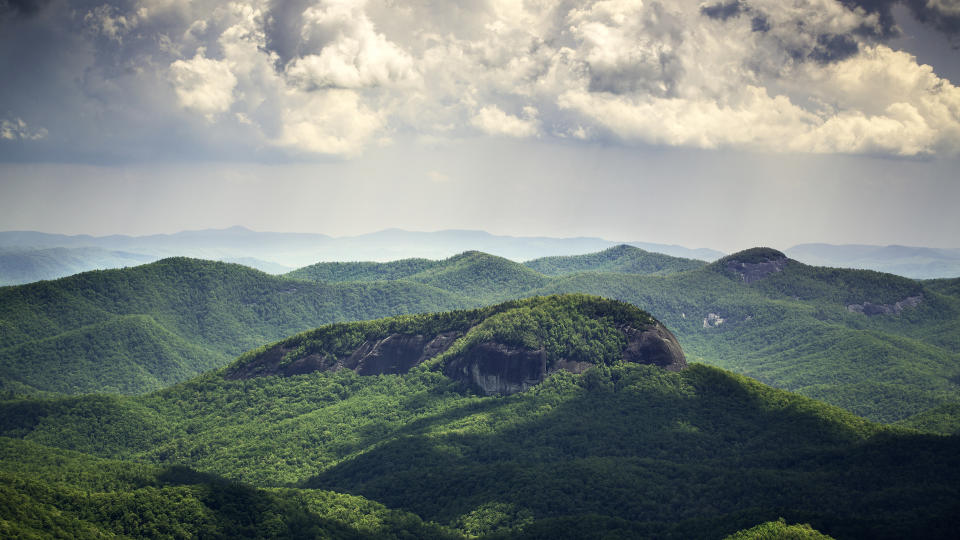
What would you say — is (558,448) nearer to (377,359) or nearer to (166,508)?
(377,359)

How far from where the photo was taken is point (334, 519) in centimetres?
11700

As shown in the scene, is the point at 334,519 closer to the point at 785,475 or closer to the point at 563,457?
the point at 563,457

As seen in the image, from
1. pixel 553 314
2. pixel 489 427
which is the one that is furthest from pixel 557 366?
pixel 489 427

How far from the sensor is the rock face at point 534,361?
16850cm

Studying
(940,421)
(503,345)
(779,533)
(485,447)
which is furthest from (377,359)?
(940,421)

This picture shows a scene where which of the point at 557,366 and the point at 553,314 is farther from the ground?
the point at 553,314

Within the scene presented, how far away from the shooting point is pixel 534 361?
168750 millimetres

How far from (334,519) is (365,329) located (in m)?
85.9

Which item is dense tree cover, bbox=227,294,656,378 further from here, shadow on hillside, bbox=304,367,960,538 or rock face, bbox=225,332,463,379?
shadow on hillside, bbox=304,367,960,538

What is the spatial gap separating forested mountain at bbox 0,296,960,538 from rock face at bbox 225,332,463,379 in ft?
3.08

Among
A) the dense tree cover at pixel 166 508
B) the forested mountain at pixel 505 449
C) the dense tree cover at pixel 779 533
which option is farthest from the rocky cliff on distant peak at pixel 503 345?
the dense tree cover at pixel 779 533

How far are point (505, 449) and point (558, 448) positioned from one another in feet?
33.2

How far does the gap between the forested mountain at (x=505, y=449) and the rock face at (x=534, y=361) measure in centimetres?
139

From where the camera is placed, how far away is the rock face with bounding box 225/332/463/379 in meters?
189
